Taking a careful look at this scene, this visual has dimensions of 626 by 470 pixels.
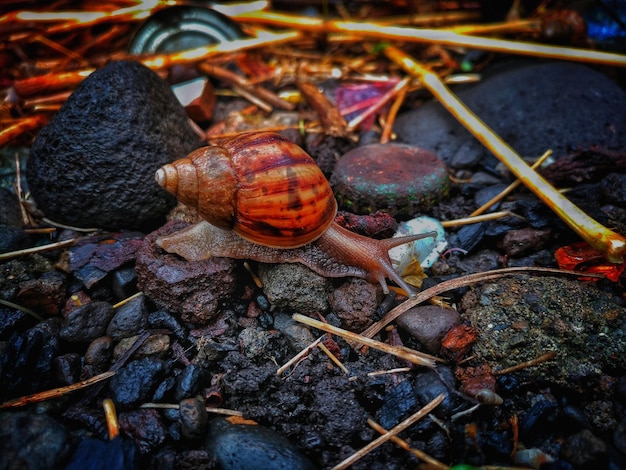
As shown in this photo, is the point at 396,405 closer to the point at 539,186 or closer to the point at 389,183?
the point at 389,183

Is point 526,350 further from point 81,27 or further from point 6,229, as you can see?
point 81,27

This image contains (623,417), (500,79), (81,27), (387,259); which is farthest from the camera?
(81,27)

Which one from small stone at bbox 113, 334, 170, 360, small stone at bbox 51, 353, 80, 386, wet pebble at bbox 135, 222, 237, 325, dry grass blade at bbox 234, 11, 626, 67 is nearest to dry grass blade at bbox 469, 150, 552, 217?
dry grass blade at bbox 234, 11, 626, 67

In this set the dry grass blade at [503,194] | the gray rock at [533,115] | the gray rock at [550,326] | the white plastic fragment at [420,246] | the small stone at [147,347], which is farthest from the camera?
the gray rock at [533,115]

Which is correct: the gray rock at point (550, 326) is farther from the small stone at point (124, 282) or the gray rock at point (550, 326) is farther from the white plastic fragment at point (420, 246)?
the small stone at point (124, 282)

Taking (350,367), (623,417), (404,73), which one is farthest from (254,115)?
(623,417)

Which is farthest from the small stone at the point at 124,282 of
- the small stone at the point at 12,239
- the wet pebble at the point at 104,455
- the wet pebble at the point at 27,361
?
the wet pebble at the point at 104,455
